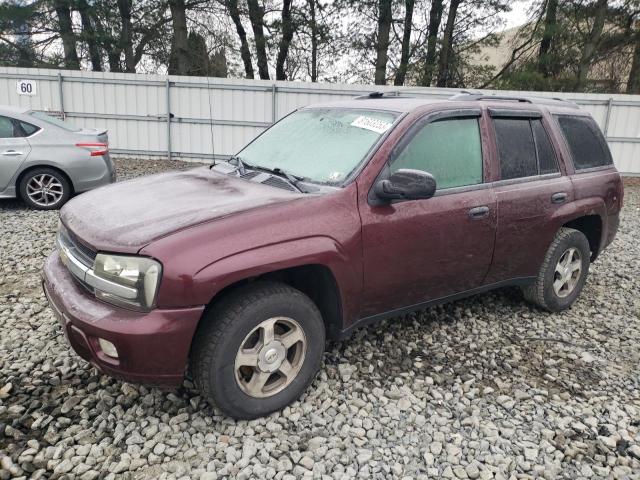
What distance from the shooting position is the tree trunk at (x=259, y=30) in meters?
19.4

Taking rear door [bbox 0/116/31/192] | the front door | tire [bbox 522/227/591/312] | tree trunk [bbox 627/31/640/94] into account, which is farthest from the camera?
tree trunk [bbox 627/31/640/94]

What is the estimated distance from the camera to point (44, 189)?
7.38 meters

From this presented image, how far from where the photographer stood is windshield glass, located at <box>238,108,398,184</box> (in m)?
3.18

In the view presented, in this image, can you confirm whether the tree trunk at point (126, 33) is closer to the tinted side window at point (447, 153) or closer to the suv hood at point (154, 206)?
the suv hood at point (154, 206)

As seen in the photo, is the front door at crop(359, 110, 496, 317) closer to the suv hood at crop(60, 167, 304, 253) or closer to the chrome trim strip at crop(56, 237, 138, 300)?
the suv hood at crop(60, 167, 304, 253)

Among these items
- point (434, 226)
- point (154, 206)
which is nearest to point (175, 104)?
point (154, 206)

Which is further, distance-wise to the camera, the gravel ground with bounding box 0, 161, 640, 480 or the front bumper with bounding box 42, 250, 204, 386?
the gravel ground with bounding box 0, 161, 640, 480

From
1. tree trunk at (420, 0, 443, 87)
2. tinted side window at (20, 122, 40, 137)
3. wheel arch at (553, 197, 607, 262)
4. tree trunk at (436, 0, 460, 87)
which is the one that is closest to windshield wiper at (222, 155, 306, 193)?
wheel arch at (553, 197, 607, 262)

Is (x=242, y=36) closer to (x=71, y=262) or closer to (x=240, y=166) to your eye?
(x=240, y=166)

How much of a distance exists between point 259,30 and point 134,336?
1976 cm

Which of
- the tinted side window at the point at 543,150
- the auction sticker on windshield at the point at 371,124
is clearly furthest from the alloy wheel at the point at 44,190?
the tinted side window at the point at 543,150

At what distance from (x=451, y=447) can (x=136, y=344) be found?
5.53 ft

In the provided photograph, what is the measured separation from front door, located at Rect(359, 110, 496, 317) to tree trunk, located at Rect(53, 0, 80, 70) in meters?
17.8

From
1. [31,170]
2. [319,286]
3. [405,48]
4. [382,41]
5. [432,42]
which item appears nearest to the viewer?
[319,286]
